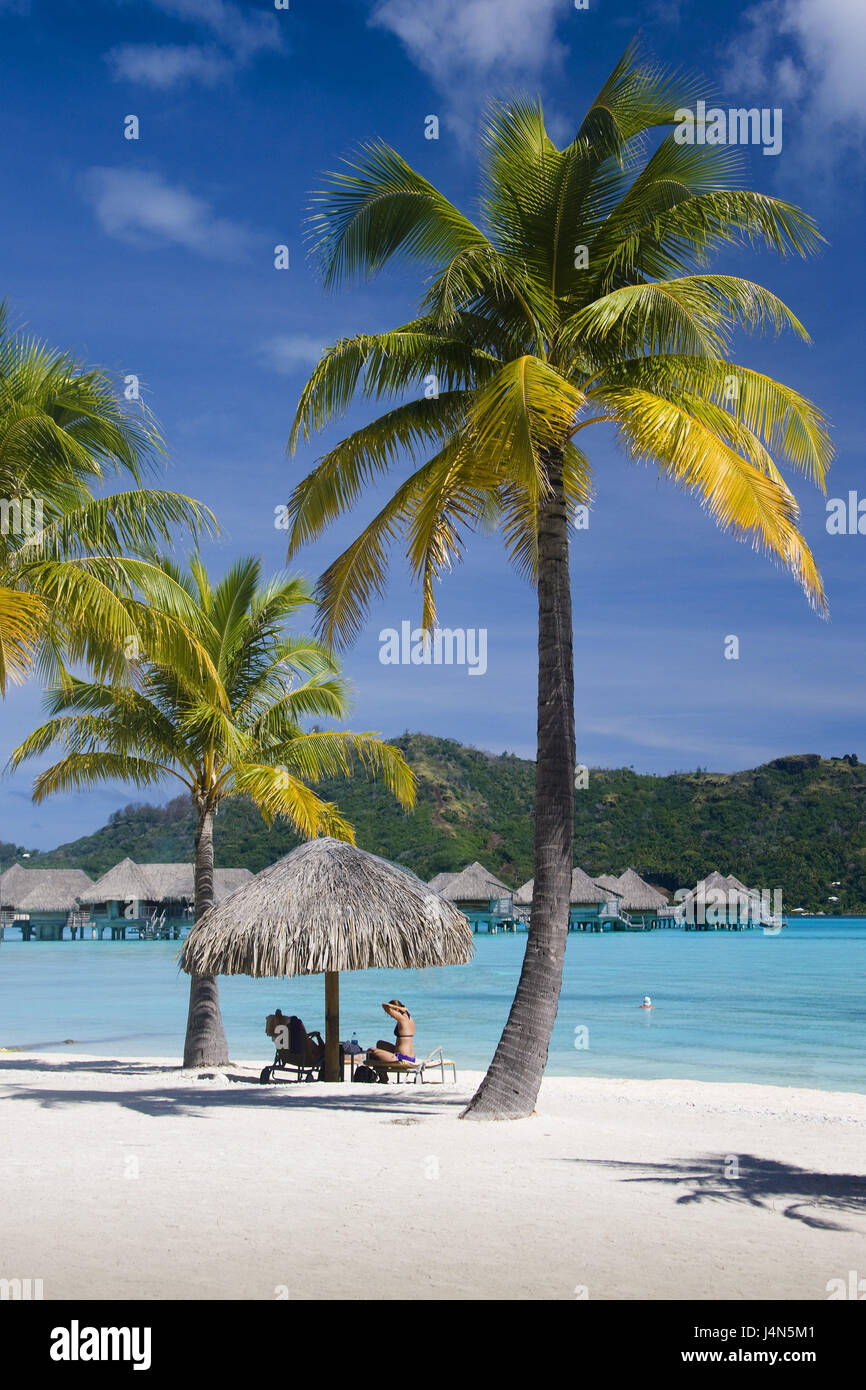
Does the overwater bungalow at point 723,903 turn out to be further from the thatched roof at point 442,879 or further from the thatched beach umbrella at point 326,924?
the thatched beach umbrella at point 326,924

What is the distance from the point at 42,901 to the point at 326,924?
66.0m

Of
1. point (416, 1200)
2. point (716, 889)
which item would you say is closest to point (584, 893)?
point (716, 889)

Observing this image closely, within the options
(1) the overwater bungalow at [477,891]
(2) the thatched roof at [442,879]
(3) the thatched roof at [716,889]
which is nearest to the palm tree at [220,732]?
(1) the overwater bungalow at [477,891]

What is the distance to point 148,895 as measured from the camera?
2534 inches

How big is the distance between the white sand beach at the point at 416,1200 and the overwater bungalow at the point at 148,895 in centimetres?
4860

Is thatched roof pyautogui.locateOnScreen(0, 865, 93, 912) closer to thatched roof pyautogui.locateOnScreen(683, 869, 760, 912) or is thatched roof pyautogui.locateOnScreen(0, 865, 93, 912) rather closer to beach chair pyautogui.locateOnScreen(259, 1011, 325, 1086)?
thatched roof pyautogui.locateOnScreen(683, 869, 760, 912)

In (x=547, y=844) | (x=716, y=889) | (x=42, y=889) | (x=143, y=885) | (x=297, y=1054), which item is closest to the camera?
(x=547, y=844)

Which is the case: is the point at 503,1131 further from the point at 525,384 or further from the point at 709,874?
the point at 709,874

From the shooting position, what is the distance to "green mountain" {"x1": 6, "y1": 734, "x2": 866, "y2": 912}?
7931 centimetres

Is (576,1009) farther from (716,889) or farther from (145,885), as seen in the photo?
(716,889)

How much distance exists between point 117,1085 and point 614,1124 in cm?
586

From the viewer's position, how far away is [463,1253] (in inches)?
212

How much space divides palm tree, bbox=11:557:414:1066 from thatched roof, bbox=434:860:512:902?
172 feet
